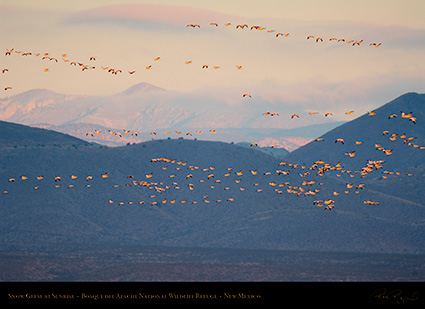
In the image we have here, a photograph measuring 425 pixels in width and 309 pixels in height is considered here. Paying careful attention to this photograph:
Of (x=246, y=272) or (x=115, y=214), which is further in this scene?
(x=115, y=214)

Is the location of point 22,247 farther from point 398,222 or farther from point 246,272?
point 398,222

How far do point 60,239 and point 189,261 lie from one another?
3649 cm

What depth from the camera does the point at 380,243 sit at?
181500 millimetres

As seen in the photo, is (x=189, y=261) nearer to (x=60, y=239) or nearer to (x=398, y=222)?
(x=60, y=239)

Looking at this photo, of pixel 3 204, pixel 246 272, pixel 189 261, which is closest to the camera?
pixel 246 272

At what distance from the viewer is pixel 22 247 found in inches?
6570

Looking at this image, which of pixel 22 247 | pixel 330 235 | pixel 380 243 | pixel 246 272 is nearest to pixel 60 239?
pixel 22 247
